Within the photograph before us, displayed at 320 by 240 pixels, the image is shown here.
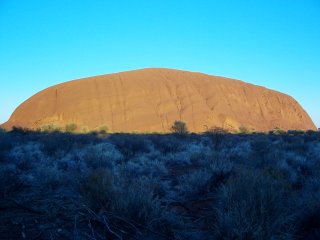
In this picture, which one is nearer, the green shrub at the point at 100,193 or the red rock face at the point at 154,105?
the green shrub at the point at 100,193

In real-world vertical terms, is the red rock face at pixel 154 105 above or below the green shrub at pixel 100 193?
above

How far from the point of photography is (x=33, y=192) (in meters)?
6.04

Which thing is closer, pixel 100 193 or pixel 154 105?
pixel 100 193

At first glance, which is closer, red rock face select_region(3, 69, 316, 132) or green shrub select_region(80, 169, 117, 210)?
green shrub select_region(80, 169, 117, 210)

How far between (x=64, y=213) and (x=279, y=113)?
8029 cm

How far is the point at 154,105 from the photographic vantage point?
68.3m

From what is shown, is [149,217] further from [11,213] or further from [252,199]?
[11,213]

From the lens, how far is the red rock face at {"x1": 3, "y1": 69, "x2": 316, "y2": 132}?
6462cm

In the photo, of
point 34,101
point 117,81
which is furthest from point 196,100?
point 34,101

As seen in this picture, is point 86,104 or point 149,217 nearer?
point 149,217

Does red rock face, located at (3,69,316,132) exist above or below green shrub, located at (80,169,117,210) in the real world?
above

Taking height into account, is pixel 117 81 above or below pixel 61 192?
above

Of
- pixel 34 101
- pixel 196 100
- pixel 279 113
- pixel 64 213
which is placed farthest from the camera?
pixel 279 113

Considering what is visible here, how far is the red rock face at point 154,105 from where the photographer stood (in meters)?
64.6
